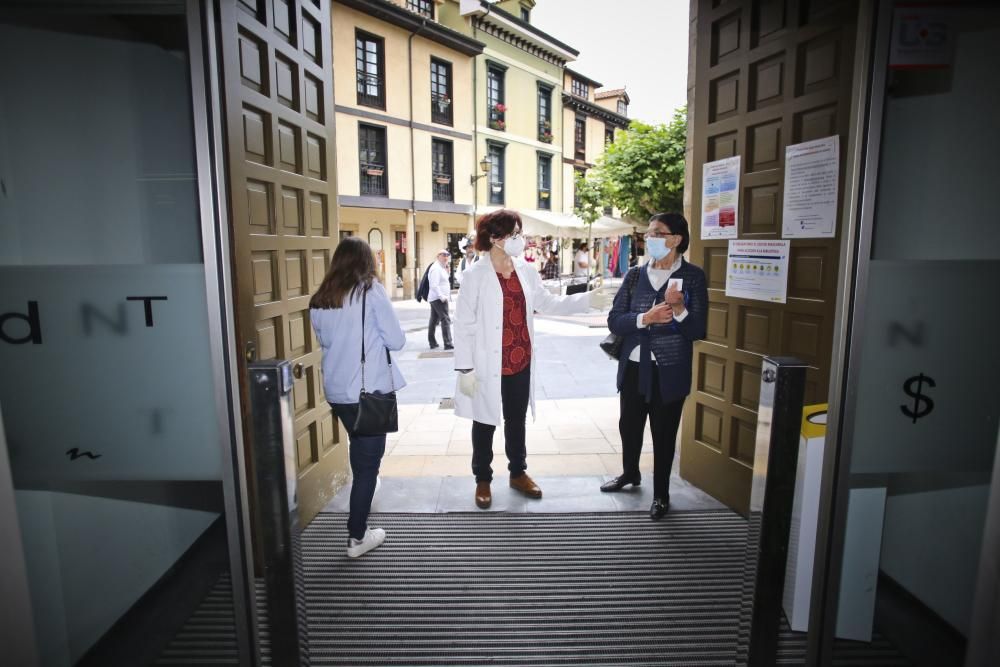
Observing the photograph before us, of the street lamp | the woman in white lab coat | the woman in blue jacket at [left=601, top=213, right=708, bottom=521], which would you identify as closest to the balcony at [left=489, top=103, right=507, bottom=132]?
the street lamp

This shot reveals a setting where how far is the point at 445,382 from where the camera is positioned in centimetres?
666

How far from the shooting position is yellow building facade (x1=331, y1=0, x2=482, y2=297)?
47.0ft

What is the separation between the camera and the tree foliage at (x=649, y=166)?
9648 millimetres

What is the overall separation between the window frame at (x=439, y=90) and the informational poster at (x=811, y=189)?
15498 mm

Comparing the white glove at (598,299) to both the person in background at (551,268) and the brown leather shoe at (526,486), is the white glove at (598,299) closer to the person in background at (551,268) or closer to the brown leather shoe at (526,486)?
the brown leather shoe at (526,486)

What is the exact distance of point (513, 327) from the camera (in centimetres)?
331

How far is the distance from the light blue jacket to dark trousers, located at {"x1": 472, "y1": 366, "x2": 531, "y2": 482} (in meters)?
0.86

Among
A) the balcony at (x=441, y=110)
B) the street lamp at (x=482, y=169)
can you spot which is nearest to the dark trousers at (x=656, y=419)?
the balcony at (x=441, y=110)

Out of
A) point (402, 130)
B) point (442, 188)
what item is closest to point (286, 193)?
point (402, 130)

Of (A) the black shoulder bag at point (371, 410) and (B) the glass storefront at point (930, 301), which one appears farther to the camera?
(A) the black shoulder bag at point (371, 410)

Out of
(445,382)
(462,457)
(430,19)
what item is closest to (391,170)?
(430,19)

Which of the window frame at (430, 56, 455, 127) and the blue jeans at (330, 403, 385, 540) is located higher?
the window frame at (430, 56, 455, 127)

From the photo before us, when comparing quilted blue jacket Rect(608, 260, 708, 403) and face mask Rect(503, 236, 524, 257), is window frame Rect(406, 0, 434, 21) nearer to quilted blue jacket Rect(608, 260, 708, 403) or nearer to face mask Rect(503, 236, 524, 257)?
face mask Rect(503, 236, 524, 257)

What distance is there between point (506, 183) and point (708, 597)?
60.4ft
